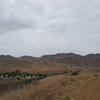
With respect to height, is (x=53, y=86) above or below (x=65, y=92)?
above

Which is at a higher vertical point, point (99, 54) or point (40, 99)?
point (99, 54)

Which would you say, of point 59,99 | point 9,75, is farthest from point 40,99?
point 9,75

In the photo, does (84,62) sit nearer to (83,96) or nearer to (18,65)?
(18,65)

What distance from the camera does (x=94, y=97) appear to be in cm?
1802

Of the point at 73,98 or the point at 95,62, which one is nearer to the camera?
the point at 73,98

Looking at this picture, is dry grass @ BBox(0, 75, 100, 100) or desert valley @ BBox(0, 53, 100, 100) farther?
desert valley @ BBox(0, 53, 100, 100)

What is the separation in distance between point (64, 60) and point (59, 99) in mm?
164127

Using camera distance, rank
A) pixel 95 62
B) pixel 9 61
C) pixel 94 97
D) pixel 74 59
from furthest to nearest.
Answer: pixel 74 59, pixel 95 62, pixel 9 61, pixel 94 97

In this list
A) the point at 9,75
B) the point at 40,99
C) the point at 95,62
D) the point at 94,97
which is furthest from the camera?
the point at 95,62

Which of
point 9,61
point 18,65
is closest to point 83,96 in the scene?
point 18,65

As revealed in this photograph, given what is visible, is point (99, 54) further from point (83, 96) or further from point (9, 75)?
point (83, 96)

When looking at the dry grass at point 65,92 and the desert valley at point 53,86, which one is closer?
the dry grass at point 65,92

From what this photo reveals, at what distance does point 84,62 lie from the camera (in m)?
168

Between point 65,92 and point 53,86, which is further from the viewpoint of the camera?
point 53,86
